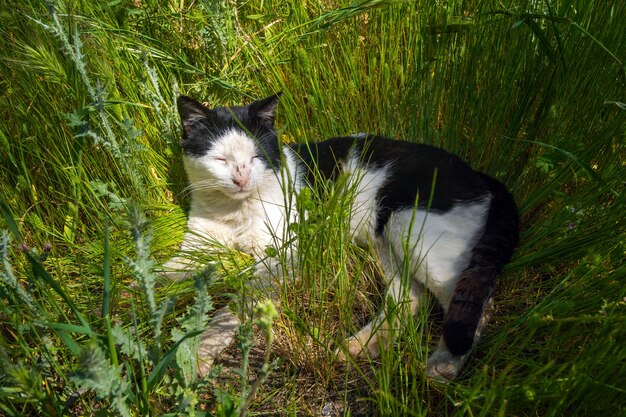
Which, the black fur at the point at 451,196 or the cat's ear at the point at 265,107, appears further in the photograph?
the cat's ear at the point at 265,107

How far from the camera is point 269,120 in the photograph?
2.08m

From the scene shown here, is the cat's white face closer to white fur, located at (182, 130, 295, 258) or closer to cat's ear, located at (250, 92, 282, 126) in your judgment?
white fur, located at (182, 130, 295, 258)

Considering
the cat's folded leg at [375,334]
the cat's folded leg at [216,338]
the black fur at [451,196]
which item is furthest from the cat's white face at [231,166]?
the cat's folded leg at [375,334]

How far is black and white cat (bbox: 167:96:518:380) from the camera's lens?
58.3 inches

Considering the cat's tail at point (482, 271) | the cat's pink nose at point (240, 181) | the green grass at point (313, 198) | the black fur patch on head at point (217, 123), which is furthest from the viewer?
the black fur patch on head at point (217, 123)

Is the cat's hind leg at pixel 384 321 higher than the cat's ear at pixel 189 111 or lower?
lower

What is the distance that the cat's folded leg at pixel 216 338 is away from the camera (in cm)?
154

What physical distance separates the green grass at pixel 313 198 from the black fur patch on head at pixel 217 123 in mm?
208

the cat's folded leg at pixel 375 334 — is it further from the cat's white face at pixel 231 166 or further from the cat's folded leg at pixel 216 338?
the cat's white face at pixel 231 166

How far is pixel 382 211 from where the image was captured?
1.90 meters

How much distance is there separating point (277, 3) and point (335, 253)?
5.03 ft

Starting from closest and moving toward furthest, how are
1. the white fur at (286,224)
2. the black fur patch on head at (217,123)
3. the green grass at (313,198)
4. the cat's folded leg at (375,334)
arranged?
the green grass at (313,198), the cat's folded leg at (375,334), the white fur at (286,224), the black fur patch on head at (217,123)

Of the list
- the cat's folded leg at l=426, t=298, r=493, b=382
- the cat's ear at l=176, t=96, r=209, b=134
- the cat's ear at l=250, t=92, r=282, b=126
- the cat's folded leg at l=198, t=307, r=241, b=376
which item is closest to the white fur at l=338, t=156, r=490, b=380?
the cat's folded leg at l=426, t=298, r=493, b=382

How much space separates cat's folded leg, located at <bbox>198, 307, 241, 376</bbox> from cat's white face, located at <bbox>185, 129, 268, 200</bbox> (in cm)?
48
